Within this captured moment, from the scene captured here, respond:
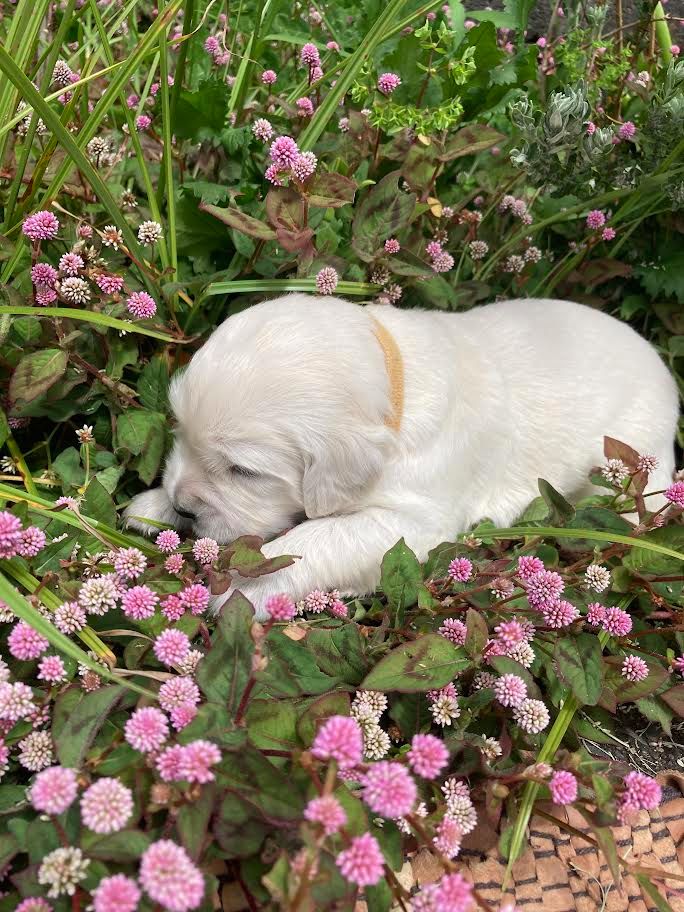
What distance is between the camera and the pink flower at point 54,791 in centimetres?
119

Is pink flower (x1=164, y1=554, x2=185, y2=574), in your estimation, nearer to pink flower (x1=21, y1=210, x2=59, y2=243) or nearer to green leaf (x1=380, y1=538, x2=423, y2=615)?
green leaf (x1=380, y1=538, x2=423, y2=615)

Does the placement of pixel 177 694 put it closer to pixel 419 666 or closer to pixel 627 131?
pixel 419 666

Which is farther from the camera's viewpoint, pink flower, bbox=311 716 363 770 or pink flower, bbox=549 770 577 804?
pink flower, bbox=549 770 577 804

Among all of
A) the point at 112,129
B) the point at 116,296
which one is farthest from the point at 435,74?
the point at 116,296

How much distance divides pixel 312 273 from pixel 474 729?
1479mm

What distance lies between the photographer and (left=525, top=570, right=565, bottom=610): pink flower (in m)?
1.74

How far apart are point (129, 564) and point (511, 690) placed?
0.91 m

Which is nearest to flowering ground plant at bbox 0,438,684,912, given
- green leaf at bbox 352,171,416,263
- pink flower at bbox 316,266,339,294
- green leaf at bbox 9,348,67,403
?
green leaf at bbox 9,348,67,403

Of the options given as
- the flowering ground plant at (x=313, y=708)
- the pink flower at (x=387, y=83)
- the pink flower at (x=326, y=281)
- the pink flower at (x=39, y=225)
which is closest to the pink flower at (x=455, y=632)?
the flowering ground plant at (x=313, y=708)

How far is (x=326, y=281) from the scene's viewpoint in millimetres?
2326

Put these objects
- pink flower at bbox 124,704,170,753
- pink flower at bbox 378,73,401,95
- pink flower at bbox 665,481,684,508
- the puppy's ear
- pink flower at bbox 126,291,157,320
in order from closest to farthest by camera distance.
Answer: pink flower at bbox 124,704,170,753 < pink flower at bbox 665,481,684,508 < the puppy's ear < pink flower at bbox 126,291,157,320 < pink flower at bbox 378,73,401,95

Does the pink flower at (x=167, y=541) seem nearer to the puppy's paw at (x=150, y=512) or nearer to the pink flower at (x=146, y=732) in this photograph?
the puppy's paw at (x=150, y=512)

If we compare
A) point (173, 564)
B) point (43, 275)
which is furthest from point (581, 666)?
point (43, 275)

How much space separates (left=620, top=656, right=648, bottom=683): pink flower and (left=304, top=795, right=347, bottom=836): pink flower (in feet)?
3.35
